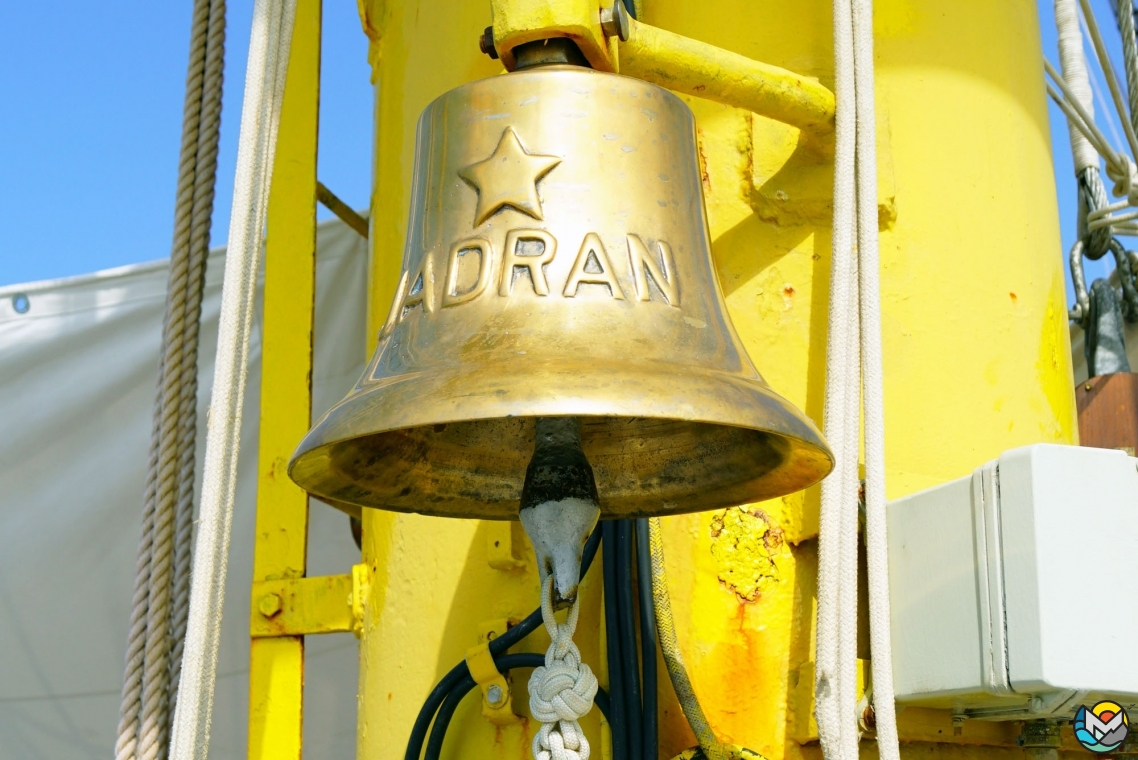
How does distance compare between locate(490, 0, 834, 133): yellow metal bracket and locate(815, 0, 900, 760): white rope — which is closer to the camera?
locate(490, 0, 834, 133): yellow metal bracket

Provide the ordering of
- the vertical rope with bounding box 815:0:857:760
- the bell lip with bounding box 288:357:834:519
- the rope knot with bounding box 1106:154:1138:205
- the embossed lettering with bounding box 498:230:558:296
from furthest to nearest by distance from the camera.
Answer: the rope knot with bounding box 1106:154:1138:205
the vertical rope with bounding box 815:0:857:760
the embossed lettering with bounding box 498:230:558:296
the bell lip with bounding box 288:357:834:519

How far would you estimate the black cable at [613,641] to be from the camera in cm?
126

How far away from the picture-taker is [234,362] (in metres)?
1.30

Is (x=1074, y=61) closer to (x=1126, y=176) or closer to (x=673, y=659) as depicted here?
(x=1126, y=176)

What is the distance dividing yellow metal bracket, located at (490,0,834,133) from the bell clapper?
323 millimetres

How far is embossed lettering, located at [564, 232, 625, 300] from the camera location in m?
0.97

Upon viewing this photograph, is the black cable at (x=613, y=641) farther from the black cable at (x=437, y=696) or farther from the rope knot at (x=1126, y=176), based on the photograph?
the rope knot at (x=1126, y=176)

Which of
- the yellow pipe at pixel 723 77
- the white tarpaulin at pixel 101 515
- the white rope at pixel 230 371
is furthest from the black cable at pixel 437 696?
the white tarpaulin at pixel 101 515

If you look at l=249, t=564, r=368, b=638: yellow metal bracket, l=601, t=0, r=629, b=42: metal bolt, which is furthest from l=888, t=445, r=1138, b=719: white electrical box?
l=249, t=564, r=368, b=638: yellow metal bracket

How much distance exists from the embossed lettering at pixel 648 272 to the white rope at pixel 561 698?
0.80 ft

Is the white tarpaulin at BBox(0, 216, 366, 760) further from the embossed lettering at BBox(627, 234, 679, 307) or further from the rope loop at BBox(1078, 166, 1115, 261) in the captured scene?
the embossed lettering at BBox(627, 234, 679, 307)

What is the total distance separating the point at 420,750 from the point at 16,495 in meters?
1.89

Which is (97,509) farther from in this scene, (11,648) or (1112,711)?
(1112,711)

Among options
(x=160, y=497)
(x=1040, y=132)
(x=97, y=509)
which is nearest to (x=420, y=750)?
(x=160, y=497)
